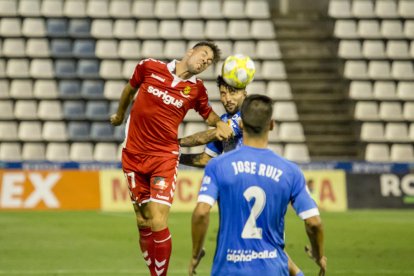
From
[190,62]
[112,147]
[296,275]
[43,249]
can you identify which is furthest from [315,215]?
[112,147]

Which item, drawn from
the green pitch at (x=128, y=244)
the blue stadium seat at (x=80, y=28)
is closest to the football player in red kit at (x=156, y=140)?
the green pitch at (x=128, y=244)

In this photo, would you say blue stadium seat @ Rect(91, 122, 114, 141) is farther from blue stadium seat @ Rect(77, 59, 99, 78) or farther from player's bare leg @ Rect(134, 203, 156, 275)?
player's bare leg @ Rect(134, 203, 156, 275)

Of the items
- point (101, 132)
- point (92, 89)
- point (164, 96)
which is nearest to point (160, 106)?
point (164, 96)

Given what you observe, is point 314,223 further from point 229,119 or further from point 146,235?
point 146,235

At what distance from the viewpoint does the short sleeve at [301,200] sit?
5762 millimetres

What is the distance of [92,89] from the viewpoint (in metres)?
25.5

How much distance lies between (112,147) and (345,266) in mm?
13457

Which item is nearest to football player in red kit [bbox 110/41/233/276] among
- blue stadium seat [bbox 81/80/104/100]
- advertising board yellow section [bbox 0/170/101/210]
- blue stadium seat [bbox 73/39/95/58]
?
advertising board yellow section [bbox 0/170/101/210]

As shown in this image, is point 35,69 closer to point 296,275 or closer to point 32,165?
point 32,165

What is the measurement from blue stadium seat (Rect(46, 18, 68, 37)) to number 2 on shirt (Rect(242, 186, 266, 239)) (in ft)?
69.3

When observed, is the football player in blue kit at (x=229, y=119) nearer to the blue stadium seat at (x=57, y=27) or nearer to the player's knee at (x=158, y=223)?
the player's knee at (x=158, y=223)

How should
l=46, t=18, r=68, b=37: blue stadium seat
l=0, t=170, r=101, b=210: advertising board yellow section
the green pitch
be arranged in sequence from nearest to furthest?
1. the green pitch
2. l=0, t=170, r=101, b=210: advertising board yellow section
3. l=46, t=18, r=68, b=37: blue stadium seat

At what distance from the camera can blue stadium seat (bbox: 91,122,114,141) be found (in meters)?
24.4

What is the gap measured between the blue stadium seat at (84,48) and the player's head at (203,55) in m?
17.4
